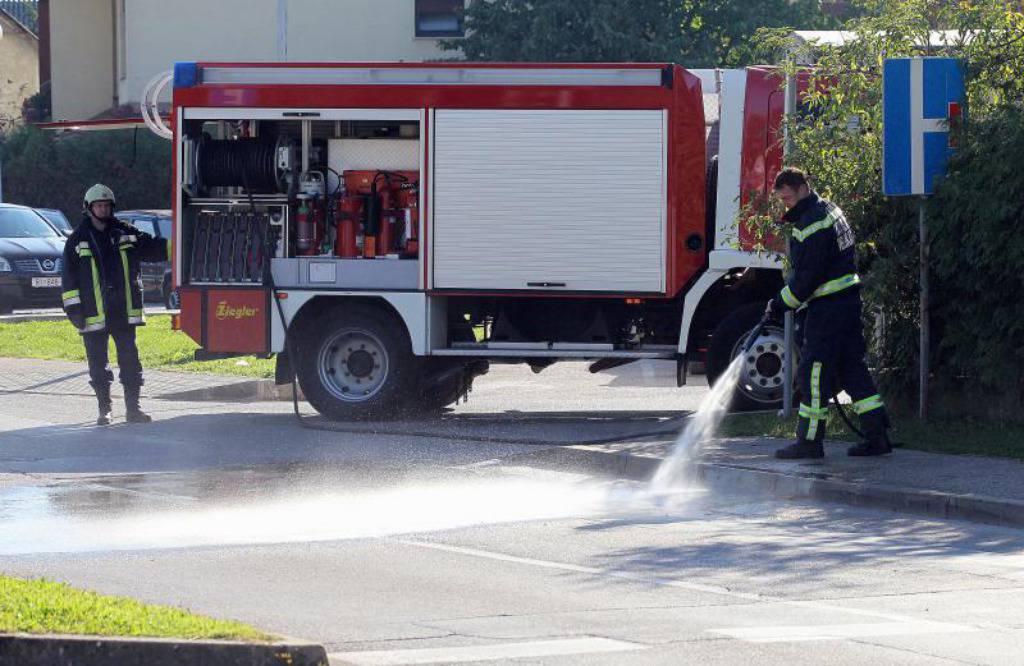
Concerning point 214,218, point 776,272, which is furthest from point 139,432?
point 776,272

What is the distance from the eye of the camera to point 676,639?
261 inches

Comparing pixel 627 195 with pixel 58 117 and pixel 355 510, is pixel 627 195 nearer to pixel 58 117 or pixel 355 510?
pixel 355 510

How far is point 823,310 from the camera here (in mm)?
11469

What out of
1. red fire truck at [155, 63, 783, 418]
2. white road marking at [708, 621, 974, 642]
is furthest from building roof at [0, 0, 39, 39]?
white road marking at [708, 621, 974, 642]

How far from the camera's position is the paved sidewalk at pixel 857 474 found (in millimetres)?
9906

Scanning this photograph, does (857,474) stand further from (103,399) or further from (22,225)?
(22,225)

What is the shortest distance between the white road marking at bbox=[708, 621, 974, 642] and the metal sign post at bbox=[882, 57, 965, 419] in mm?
5751

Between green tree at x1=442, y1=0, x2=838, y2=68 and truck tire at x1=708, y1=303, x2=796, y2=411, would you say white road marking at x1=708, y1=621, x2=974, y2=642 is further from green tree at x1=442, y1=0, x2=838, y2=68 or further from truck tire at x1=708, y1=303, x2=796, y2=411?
green tree at x1=442, y1=0, x2=838, y2=68

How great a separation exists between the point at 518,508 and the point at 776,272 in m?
4.99

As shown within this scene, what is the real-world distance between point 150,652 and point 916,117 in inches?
309

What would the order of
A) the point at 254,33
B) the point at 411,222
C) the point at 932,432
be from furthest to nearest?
1. the point at 254,33
2. the point at 411,222
3. the point at 932,432

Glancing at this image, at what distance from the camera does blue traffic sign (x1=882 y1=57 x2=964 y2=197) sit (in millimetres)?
12125

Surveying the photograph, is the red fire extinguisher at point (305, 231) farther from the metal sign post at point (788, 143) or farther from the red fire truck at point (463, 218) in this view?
the metal sign post at point (788, 143)

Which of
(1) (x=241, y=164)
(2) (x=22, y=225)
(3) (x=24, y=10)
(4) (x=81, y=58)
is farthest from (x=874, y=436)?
(3) (x=24, y=10)
